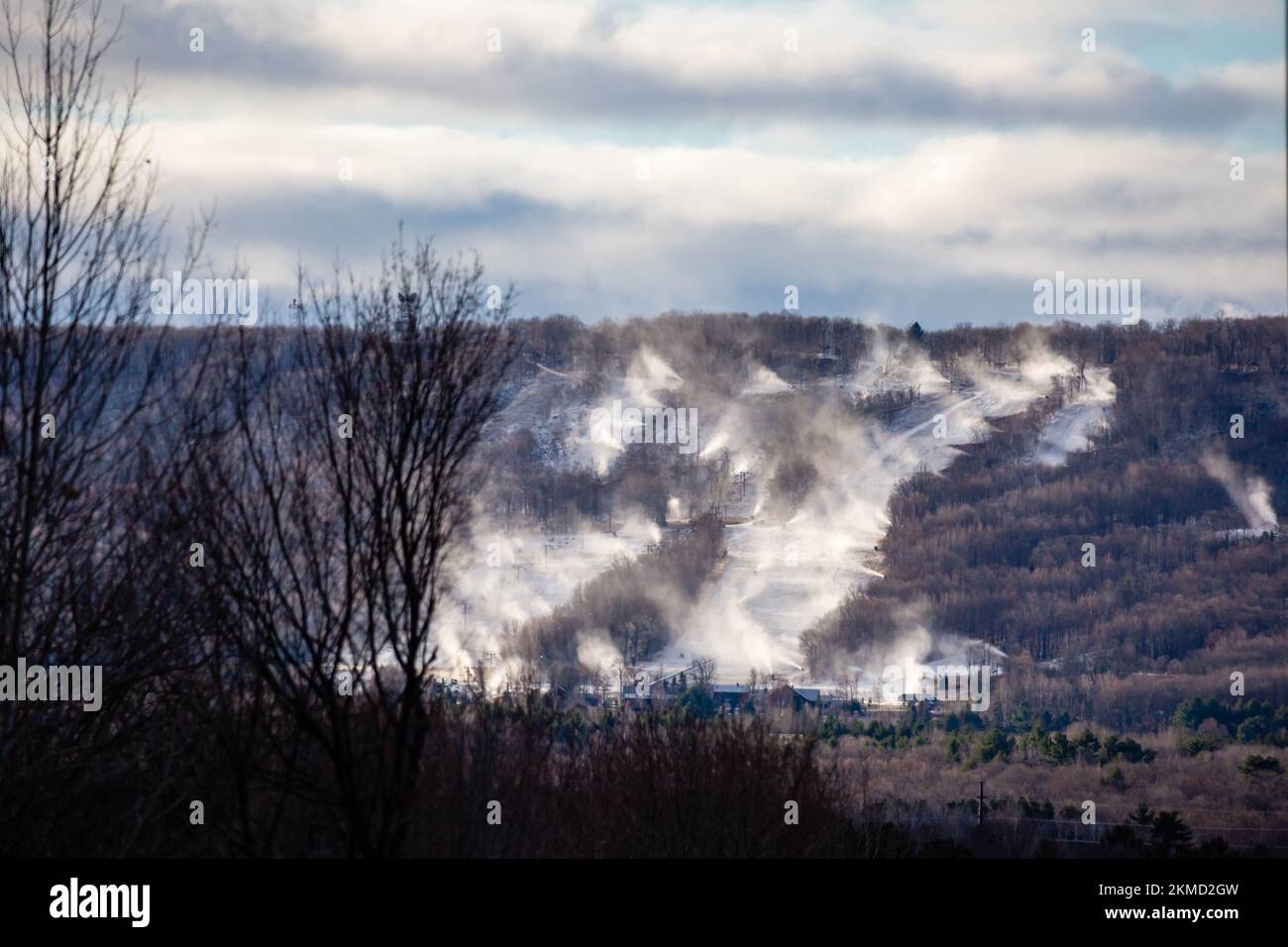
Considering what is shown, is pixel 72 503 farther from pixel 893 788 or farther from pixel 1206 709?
pixel 1206 709

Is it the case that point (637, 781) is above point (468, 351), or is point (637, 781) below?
below

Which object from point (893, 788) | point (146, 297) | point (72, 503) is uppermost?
point (146, 297)
